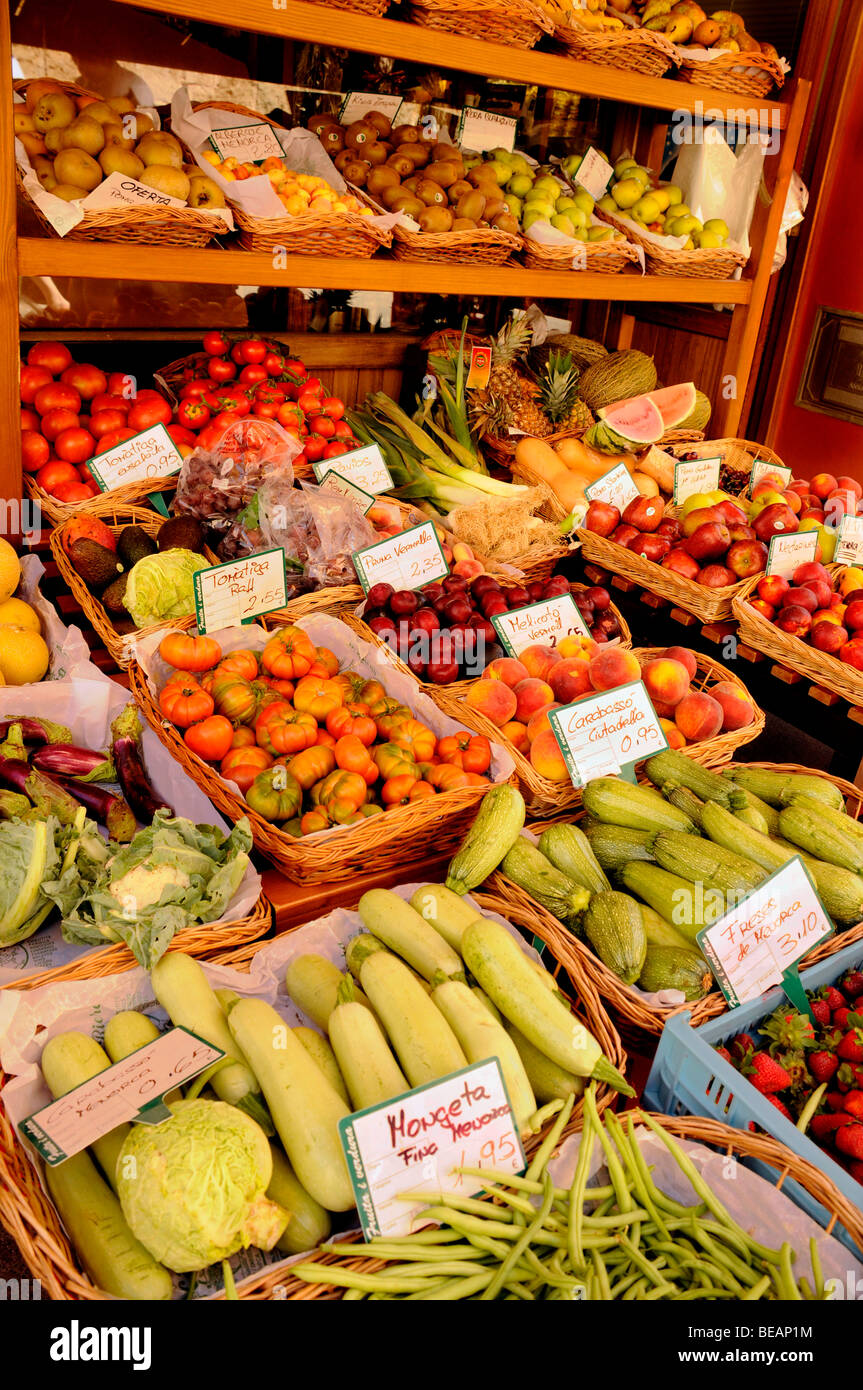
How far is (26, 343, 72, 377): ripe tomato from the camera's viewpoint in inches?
118

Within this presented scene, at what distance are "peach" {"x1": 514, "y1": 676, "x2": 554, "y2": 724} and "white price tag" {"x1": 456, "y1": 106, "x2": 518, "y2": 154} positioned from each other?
8.28ft

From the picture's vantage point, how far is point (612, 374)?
406 centimetres

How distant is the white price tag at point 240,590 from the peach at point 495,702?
1.98 ft

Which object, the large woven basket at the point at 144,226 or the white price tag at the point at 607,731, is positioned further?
the large woven basket at the point at 144,226

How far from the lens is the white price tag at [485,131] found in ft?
12.2

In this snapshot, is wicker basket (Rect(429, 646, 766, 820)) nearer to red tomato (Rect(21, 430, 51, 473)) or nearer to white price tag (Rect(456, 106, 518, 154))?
red tomato (Rect(21, 430, 51, 473))

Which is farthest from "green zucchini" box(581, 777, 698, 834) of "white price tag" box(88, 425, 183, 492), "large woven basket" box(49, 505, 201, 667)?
"white price tag" box(88, 425, 183, 492)

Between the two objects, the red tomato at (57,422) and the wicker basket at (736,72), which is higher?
the wicker basket at (736,72)

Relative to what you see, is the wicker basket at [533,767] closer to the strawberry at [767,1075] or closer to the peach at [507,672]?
the peach at [507,672]

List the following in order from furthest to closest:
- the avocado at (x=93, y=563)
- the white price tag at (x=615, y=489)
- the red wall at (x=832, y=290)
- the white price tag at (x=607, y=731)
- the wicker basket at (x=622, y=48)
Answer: the red wall at (x=832, y=290), the white price tag at (x=615, y=489), the wicker basket at (x=622, y=48), the avocado at (x=93, y=563), the white price tag at (x=607, y=731)

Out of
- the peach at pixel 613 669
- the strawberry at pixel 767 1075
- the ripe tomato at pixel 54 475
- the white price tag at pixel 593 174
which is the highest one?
the white price tag at pixel 593 174

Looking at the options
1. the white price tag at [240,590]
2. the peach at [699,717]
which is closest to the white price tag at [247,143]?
the white price tag at [240,590]

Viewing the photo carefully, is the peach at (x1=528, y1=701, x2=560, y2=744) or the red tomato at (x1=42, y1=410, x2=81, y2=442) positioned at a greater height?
the red tomato at (x1=42, y1=410, x2=81, y2=442)
